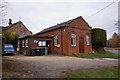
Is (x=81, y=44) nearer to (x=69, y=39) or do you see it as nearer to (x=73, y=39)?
(x=73, y=39)

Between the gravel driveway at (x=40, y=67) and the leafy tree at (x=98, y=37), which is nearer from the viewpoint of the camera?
the gravel driveway at (x=40, y=67)

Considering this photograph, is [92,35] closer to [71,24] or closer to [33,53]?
[71,24]

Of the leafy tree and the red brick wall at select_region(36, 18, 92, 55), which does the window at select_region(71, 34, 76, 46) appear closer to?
the red brick wall at select_region(36, 18, 92, 55)

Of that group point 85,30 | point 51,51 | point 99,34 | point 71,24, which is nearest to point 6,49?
point 51,51

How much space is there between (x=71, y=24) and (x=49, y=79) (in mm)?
20971

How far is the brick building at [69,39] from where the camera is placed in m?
29.5

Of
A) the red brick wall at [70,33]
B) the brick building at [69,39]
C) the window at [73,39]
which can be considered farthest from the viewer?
the window at [73,39]

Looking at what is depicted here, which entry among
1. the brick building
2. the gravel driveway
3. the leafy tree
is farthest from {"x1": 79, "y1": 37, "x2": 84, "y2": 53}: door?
the gravel driveway

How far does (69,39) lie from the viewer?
29578mm

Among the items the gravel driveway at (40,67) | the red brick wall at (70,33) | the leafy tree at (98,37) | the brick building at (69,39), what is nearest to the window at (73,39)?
the brick building at (69,39)

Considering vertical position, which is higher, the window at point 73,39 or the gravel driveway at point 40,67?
the window at point 73,39

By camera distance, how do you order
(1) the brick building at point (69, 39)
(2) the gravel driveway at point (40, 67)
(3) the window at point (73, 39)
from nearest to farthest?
1. (2) the gravel driveway at point (40, 67)
2. (1) the brick building at point (69, 39)
3. (3) the window at point (73, 39)

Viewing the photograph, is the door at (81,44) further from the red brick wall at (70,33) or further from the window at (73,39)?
the window at (73,39)

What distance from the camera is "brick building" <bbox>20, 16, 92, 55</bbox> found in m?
29.5
